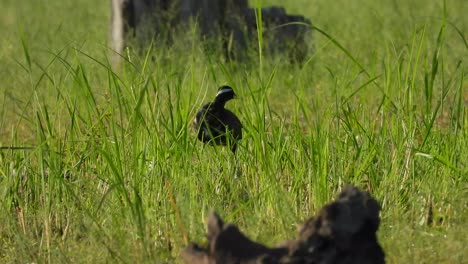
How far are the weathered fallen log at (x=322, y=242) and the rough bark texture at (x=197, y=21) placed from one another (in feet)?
14.8

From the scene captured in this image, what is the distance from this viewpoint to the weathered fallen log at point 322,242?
282cm

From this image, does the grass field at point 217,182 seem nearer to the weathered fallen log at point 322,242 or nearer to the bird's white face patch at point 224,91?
the bird's white face patch at point 224,91

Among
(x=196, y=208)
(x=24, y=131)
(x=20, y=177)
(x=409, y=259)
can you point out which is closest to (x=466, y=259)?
(x=409, y=259)

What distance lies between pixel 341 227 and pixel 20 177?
189cm

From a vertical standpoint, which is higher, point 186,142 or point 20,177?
point 186,142

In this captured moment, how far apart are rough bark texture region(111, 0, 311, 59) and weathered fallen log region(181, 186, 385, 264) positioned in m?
4.53

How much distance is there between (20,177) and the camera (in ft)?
13.9

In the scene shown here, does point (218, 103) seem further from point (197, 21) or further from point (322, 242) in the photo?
point (197, 21)

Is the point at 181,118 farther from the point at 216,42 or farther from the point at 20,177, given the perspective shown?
the point at 216,42

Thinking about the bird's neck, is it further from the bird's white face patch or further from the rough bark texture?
the rough bark texture

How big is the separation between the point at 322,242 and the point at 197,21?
197 inches

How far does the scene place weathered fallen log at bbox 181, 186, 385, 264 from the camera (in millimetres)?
2816

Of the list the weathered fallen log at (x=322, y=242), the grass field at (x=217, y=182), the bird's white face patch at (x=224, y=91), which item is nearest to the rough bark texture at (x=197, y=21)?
the bird's white face patch at (x=224, y=91)

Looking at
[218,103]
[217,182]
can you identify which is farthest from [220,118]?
[217,182]
